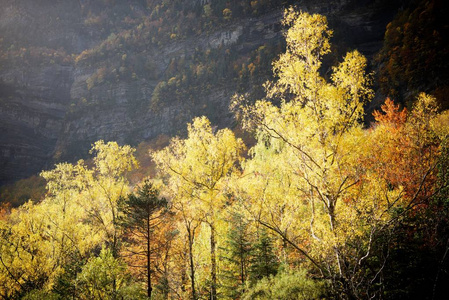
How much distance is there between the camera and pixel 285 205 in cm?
1800

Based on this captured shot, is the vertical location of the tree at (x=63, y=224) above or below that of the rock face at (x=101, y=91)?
below

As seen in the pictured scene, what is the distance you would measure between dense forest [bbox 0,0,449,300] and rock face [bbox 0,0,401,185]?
5404cm

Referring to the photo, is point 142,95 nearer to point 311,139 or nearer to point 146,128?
point 146,128

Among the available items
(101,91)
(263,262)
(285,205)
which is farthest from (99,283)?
(101,91)

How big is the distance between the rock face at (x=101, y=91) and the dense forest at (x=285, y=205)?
54.0m

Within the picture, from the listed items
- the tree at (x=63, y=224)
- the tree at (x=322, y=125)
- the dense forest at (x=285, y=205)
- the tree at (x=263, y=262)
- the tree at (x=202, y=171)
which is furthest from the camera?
the tree at (x=63, y=224)

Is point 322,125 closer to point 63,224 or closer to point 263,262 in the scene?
point 263,262

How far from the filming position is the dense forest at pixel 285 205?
22.0 ft

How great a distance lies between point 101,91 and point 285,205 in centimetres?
11802

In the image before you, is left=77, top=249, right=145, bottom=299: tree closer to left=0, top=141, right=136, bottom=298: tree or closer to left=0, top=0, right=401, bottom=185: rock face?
left=0, top=141, right=136, bottom=298: tree

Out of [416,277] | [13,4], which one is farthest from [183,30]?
[416,277]

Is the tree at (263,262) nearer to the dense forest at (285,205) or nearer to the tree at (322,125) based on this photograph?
the dense forest at (285,205)

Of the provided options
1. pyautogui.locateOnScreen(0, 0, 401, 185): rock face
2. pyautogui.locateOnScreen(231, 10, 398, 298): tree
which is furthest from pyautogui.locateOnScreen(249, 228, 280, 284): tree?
pyautogui.locateOnScreen(0, 0, 401, 185): rock face

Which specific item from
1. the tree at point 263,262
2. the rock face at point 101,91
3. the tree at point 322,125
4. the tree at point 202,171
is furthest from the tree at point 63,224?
the rock face at point 101,91
